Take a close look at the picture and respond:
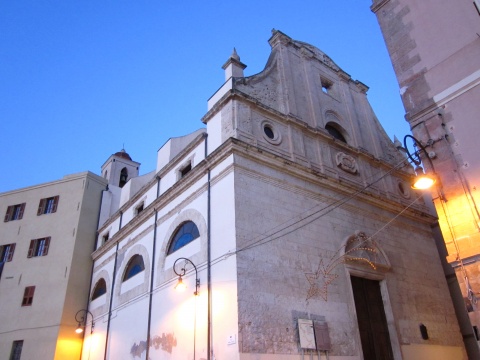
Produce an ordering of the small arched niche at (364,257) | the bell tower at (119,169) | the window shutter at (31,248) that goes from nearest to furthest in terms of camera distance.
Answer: the small arched niche at (364,257) → the window shutter at (31,248) → the bell tower at (119,169)

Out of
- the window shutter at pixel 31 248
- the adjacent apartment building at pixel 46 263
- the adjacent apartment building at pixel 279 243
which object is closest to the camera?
the adjacent apartment building at pixel 279 243

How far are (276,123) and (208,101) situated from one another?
2.78 meters

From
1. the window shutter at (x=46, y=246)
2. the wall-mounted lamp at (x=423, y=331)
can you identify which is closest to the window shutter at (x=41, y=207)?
the window shutter at (x=46, y=246)

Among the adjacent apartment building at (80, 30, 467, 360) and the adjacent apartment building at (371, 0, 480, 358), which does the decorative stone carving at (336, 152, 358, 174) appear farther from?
the adjacent apartment building at (371, 0, 480, 358)

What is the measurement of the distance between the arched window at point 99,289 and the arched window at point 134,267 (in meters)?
2.61

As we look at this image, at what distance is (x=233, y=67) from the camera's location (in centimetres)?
1549

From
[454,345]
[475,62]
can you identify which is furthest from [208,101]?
[454,345]

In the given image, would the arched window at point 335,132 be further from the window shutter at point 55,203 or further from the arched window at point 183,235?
the window shutter at point 55,203

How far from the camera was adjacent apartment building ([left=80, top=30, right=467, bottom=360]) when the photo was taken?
11.6 meters

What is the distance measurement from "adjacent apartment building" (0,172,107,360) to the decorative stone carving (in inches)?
552

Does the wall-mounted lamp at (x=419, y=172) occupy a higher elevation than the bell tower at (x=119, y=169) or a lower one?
lower

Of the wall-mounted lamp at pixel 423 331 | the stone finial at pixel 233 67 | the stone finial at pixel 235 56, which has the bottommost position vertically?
the wall-mounted lamp at pixel 423 331

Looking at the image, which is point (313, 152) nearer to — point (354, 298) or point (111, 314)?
point (354, 298)

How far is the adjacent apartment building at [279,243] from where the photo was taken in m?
11.6
